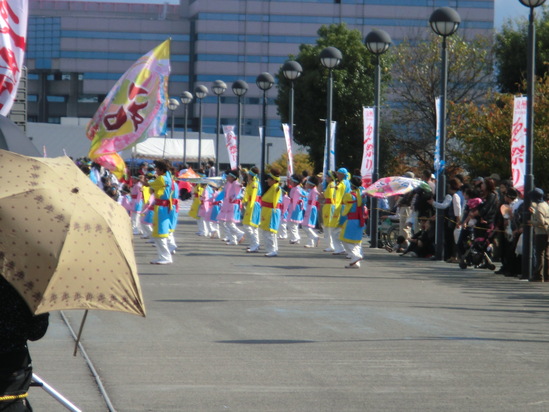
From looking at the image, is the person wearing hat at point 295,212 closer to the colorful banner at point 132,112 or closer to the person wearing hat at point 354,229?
the person wearing hat at point 354,229


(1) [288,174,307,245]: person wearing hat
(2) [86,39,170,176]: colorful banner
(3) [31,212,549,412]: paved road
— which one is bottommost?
(3) [31,212,549,412]: paved road

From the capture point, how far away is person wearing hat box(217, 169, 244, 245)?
2586 cm

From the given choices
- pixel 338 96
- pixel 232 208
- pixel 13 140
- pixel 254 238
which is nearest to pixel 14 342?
pixel 13 140

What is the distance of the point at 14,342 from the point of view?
175 inches

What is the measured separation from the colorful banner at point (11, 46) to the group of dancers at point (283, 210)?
11.1 meters

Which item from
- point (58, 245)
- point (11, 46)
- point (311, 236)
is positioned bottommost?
point (311, 236)

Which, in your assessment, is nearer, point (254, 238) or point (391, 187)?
point (391, 187)

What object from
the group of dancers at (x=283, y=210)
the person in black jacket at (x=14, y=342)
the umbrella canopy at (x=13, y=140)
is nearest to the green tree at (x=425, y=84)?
the group of dancers at (x=283, y=210)

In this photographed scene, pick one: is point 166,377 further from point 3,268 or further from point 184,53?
point 184,53

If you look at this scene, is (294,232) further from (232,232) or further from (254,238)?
(254,238)

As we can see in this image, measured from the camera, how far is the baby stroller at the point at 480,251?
61.9ft

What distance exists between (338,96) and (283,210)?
2087 cm

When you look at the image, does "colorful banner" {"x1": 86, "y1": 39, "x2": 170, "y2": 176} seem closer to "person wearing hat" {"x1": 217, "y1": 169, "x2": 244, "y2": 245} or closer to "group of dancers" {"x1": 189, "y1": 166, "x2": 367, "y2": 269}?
"group of dancers" {"x1": 189, "y1": 166, "x2": 367, "y2": 269}

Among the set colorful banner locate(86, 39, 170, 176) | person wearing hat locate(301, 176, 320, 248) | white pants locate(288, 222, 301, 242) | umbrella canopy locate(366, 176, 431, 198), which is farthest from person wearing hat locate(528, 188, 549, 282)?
white pants locate(288, 222, 301, 242)
